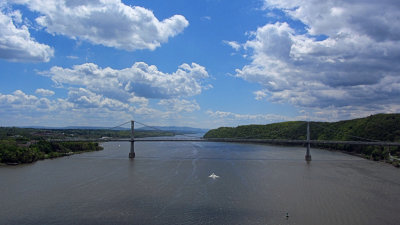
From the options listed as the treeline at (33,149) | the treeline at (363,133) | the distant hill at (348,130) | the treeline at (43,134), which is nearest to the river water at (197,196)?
the treeline at (33,149)

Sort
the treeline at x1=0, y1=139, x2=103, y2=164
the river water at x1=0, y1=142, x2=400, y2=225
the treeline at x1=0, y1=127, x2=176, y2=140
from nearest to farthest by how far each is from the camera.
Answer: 1. the river water at x1=0, y1=142, x2=400, y2=225
2. the treeline at x1=0, y1=139, x2=103, y2=164
3. the treeline at x1=0, y1=127, x2=176, y2=140

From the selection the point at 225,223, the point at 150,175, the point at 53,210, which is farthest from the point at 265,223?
the point at 150,175

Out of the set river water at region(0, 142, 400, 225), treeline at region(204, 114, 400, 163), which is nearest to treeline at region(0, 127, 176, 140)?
river water at region(0, 142, 400, 225)

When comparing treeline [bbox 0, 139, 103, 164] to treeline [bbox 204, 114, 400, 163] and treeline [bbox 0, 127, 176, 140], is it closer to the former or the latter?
treeline [bbox 0, 127, 176, 140]

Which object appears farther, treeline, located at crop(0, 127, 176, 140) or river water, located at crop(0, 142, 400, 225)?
treeline, located at crop(0, 127, 176, 140)

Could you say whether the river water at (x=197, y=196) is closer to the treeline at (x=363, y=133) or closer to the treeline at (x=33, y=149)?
the treeline at (x=33, y=149)

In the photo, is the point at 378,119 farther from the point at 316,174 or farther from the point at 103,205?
the point at 103,205
